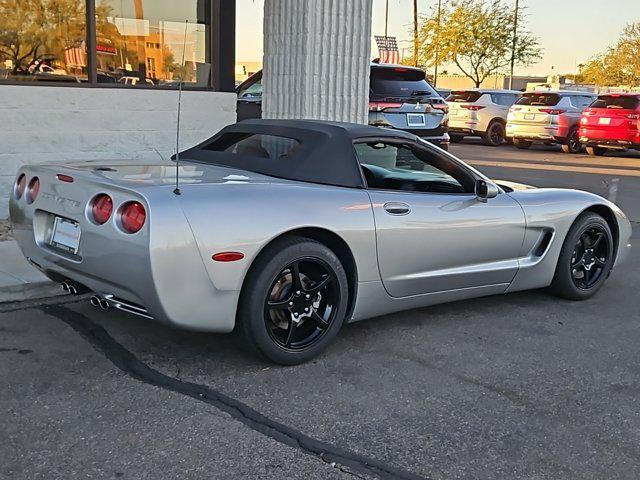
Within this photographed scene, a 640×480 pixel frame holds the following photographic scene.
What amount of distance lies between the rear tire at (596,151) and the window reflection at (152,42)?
1392 centimetres

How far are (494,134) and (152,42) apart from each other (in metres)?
16.0

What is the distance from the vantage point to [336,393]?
12.3ft

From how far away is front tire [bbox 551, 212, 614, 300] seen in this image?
18.0ft

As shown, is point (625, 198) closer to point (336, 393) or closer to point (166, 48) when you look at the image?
point (166, 48)

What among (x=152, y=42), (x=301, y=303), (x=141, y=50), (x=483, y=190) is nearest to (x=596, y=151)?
(x=152, y=42)

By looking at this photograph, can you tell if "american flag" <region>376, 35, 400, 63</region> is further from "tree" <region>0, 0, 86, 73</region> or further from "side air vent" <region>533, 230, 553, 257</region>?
"side air vent" <region>533, 230, 553, 257</region>

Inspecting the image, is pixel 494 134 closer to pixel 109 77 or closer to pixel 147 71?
pixel 147 71

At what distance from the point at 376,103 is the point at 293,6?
10.3 feet

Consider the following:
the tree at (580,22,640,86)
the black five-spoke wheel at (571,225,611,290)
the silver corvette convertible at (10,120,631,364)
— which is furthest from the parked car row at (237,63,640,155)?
the tree at (580,22,640,86)

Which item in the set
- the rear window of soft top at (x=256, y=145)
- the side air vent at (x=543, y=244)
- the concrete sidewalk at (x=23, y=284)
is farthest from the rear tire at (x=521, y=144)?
the concrete sidewalk at (x=23, y=284)

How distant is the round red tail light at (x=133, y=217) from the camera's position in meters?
3.50

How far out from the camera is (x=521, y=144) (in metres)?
21.7

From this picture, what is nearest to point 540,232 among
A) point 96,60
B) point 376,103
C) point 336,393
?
point 336,393

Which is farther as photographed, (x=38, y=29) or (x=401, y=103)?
(x=401, y=103)
